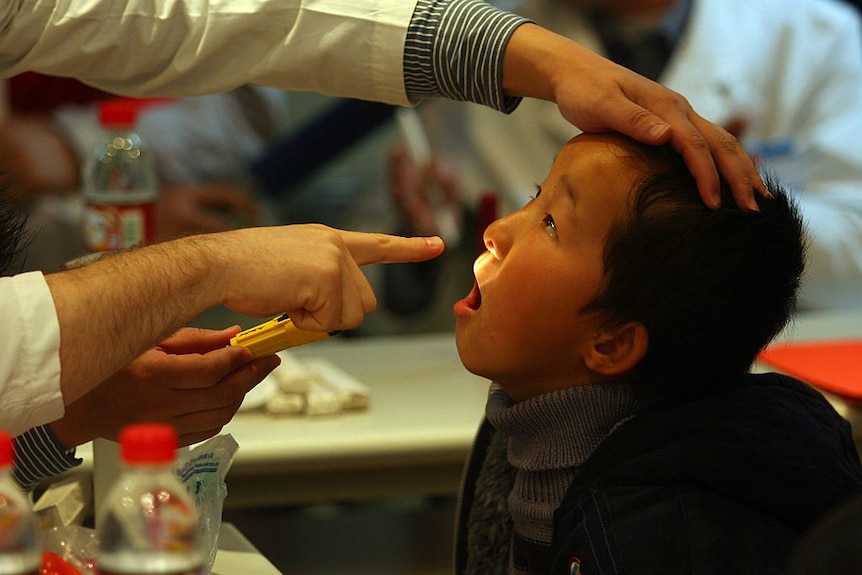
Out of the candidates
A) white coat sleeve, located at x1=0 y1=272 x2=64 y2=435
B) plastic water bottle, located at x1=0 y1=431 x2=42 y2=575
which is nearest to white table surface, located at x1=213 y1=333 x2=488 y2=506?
white coat sleeve, located at x1=0 y1=272 x2=64 y2=435

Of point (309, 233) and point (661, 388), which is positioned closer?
point (309, 233)

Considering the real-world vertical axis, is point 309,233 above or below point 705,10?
below

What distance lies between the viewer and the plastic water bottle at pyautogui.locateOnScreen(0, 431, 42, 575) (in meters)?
0.61

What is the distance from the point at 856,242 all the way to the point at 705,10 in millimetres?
725

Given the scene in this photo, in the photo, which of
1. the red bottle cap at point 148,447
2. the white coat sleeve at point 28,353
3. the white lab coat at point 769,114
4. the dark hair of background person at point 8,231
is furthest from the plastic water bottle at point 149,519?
the white lab coat at point 769,114

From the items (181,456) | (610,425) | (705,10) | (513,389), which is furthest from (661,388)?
(705,10)

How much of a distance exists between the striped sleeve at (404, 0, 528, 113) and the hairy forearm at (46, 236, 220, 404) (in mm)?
495

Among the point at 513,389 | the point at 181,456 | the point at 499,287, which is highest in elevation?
the point at 499,287

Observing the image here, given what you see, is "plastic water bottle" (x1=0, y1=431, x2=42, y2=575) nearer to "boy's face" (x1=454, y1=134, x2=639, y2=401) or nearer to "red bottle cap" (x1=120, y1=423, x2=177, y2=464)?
"red bottle cap" (x1=120, y1=423, x2=177, y2=464)

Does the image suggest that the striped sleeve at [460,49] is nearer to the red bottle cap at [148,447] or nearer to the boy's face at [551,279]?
the boy's face at [551,279]

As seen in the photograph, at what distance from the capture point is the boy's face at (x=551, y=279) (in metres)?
1.13

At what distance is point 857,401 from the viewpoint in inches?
64.4

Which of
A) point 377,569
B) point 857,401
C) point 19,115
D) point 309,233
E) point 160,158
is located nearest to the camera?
point 309,233

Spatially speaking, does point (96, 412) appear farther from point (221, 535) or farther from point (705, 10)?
point (705, 10)
